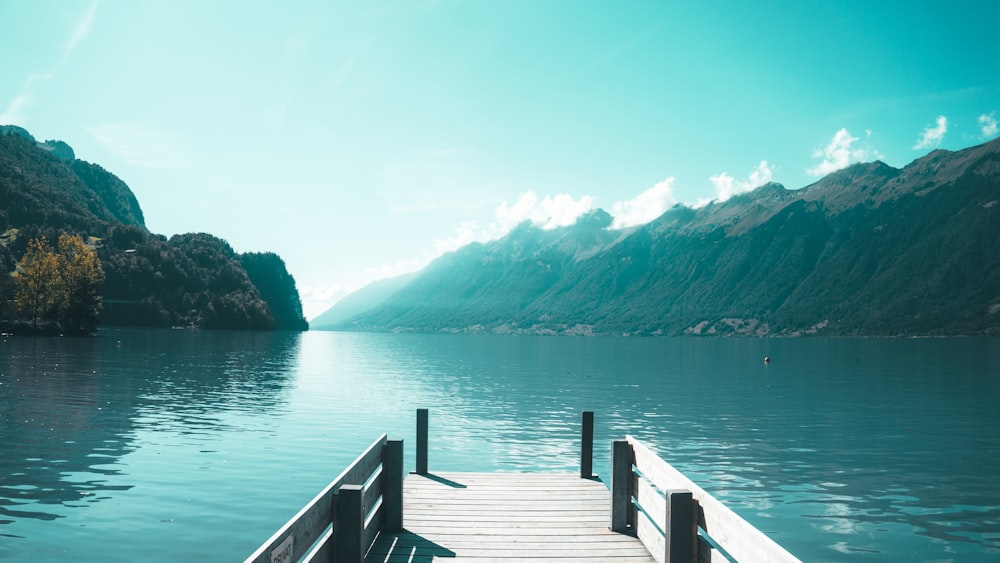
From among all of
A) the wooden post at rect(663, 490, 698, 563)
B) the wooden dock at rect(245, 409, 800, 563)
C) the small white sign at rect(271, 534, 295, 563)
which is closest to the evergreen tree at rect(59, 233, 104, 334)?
the wooden dock at rect(245, 409, 800, 563)

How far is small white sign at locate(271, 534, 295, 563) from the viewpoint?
594 centimetres

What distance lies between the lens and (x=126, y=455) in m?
24.8

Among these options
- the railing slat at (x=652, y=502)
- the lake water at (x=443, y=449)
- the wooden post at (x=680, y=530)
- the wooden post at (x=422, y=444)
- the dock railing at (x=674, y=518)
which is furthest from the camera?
the lake water at (x=443, y=449)

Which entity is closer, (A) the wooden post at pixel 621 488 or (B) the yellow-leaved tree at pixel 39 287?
(A) the wooden post at pixel 621 488

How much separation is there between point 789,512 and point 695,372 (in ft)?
232

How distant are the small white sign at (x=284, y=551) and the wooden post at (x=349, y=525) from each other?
154cm

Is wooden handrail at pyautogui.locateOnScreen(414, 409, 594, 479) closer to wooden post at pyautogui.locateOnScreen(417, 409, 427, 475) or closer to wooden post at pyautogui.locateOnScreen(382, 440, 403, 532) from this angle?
Result: wooden post at pyautogui.locateOnScreen(417, 409, 427, 475)

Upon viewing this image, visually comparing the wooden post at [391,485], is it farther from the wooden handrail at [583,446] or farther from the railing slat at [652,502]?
the wooden handrail at [583,446]

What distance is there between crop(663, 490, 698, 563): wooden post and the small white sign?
14.3 feet

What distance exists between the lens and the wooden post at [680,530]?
7875 mm

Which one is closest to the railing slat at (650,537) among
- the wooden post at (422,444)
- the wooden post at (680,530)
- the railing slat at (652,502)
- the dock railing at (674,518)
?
the dock railing at (674,518)

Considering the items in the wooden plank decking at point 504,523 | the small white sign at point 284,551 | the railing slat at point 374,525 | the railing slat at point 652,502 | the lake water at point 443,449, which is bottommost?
the lake water at point 443,449

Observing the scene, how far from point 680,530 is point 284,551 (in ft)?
14.9

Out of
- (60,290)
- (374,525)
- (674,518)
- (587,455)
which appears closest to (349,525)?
(374,525)
